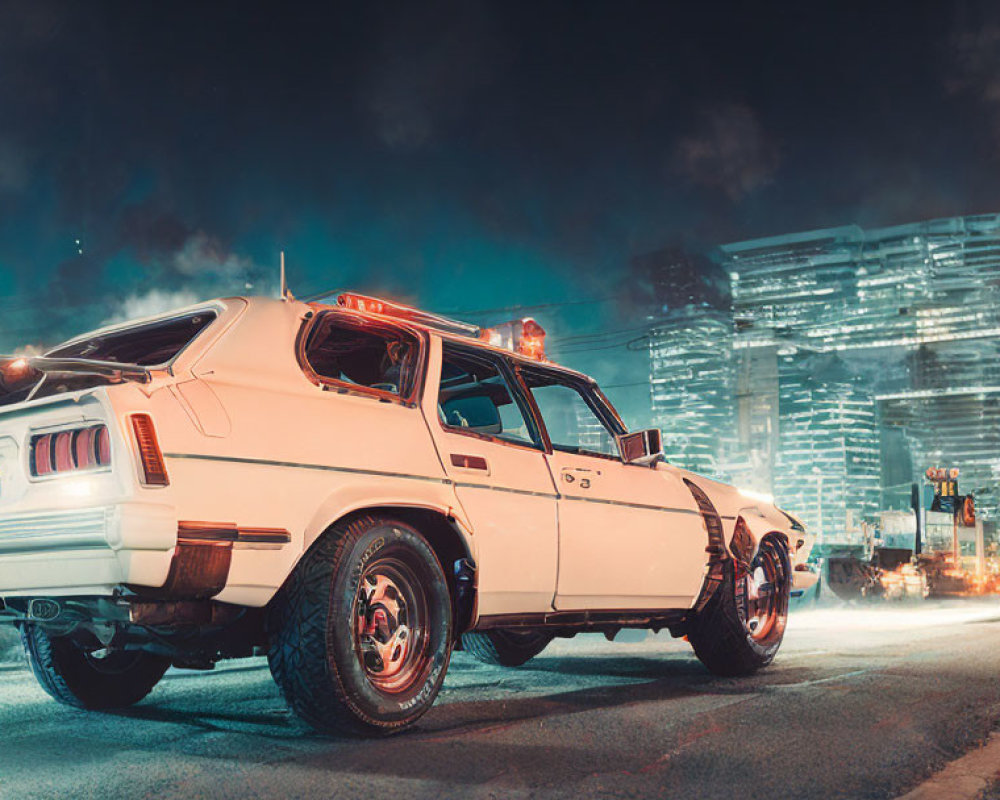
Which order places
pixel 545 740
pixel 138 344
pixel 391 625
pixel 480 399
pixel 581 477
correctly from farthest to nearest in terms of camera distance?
pixel 480 399 → pixel 581 477 → pixel 138 344 → pixel 391 625 → pixel 545 740

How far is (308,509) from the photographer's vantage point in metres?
4.12

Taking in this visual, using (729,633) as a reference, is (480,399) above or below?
above

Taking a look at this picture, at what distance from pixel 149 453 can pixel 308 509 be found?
0.69 meters

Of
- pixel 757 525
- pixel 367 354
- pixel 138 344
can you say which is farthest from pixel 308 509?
pixel 757 525

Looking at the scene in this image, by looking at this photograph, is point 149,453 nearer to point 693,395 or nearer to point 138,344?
point 138,344

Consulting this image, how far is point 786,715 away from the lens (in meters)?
5.12

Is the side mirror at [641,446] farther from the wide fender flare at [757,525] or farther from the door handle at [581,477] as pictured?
the wide fender flare at [757,525]

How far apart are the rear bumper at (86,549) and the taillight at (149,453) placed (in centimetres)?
10

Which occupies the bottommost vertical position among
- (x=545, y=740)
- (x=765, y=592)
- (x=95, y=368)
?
(x=545, y=740)

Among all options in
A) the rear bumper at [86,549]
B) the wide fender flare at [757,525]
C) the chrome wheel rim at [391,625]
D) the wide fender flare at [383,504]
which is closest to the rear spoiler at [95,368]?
the rear bumper at [86,549]

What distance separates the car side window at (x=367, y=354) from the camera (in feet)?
16.3

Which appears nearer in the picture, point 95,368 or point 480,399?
point 95,368

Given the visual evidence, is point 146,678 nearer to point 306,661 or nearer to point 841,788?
point 306,661

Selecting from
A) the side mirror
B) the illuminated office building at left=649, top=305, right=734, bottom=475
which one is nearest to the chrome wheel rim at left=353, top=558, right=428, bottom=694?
the side mirror
